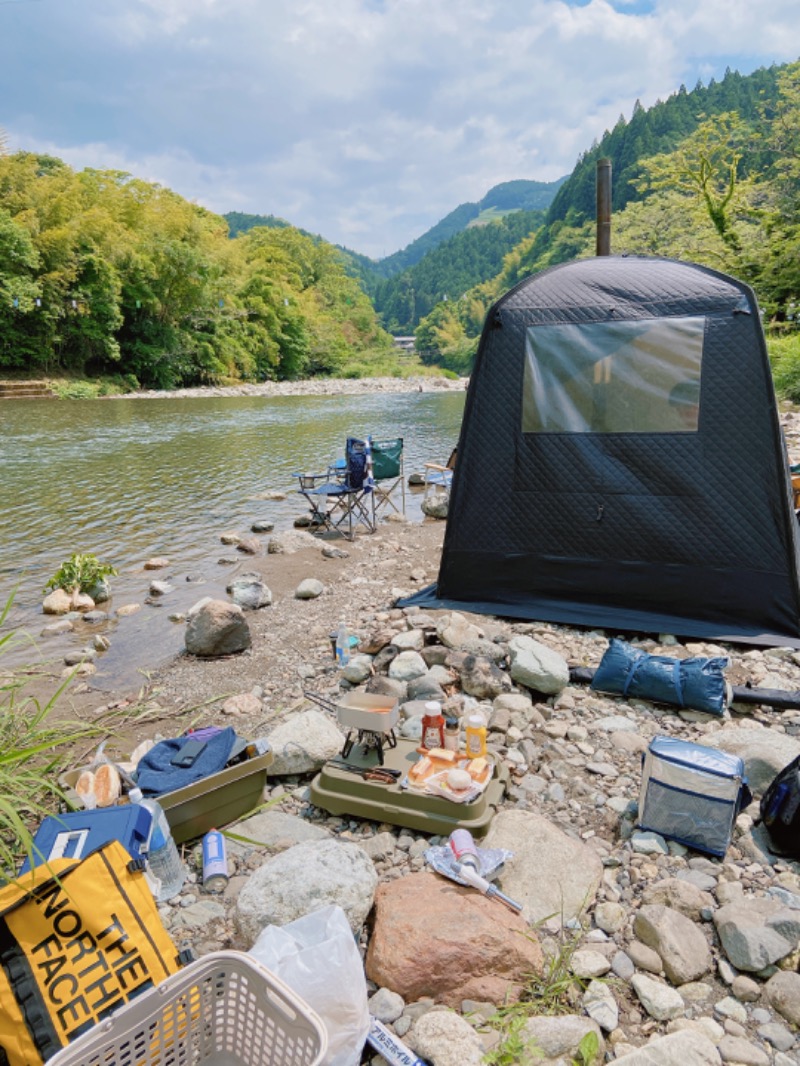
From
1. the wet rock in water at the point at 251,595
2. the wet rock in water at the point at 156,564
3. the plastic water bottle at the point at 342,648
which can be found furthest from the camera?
the wet rock in water at the point at 156,564

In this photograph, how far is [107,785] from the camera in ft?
8.07

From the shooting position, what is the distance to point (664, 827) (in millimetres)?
2334

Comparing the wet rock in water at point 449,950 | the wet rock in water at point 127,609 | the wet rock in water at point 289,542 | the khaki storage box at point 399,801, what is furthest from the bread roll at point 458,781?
the wet rock in water at point 289,542

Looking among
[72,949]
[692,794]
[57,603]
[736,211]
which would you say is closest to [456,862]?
[692,794]

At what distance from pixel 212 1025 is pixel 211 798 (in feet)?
3.18

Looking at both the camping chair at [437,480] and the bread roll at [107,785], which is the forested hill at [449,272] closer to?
the camping chair at [437,480]

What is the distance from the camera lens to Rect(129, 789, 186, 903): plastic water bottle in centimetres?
216

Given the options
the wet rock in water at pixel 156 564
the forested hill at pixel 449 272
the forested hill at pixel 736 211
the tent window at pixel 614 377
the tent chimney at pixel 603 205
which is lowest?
the wet rock in water at pixel 156 564

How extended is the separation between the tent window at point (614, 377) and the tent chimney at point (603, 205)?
3.53ft

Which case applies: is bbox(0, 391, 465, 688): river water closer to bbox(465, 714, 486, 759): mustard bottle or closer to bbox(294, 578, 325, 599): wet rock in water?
bbox(294, 578, 325, 599): wet rock in water

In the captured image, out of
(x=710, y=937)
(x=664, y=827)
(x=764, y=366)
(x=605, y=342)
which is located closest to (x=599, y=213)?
(x=605, y=342)

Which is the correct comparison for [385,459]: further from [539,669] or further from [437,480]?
[539,669]

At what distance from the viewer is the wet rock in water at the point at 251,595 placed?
18.5 feet

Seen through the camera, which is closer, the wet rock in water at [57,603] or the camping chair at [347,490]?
the wet rock in water at [57,603]
